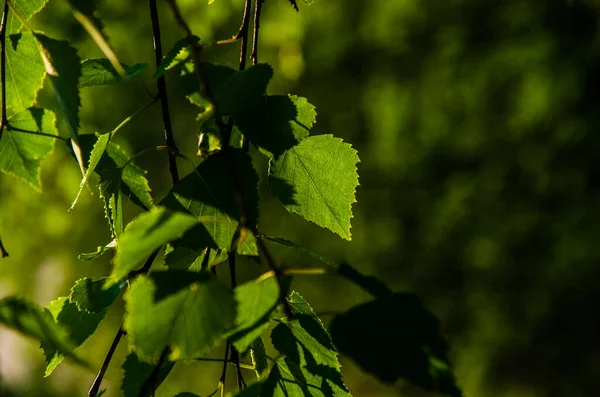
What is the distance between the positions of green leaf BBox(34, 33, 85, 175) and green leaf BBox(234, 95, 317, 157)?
12 centimetres

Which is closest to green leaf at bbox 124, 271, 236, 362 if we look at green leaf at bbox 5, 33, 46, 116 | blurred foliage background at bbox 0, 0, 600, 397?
green leaf at bbox 5, 33, 46, 116

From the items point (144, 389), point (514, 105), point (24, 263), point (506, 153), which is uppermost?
point (144, 389)

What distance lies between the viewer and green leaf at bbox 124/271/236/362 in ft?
1.27

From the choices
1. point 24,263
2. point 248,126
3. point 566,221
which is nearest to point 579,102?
point 566,221

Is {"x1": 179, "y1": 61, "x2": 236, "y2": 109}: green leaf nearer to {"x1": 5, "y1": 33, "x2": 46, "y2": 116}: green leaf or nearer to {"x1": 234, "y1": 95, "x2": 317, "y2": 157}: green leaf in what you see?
{"x1": 234, "y1": 95, "x2": 317, "y2": 157}: green leaf

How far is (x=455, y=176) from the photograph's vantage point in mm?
5105

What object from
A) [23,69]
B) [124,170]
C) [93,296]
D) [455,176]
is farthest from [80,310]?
[455,176]

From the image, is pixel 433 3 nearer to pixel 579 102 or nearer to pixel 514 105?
pixel 514 105

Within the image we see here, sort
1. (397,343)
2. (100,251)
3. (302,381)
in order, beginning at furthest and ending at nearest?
Answer: 1. (100,251)
2. (302,381)
3. (397,343)

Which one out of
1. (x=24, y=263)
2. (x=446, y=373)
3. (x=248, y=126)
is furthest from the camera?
(x=24, y=263)

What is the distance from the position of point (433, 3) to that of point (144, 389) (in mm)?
5002

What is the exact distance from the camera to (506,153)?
5.06 metres

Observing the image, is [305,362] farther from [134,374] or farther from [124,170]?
[124,170]

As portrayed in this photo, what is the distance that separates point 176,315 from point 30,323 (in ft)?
0.28
